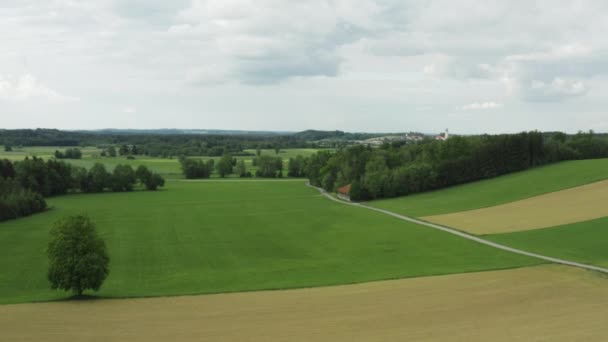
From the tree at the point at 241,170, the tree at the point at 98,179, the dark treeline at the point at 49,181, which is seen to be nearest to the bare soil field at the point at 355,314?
the dark treeline at the point at 49,181

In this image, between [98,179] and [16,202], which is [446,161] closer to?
[16,202]

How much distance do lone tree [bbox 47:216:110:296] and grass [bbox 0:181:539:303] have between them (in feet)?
5.65

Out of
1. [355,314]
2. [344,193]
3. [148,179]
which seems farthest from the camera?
[148,179]

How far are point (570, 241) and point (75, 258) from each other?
3908cm

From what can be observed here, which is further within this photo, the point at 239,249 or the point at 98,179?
the point at 98,179

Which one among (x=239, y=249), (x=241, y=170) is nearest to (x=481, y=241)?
(x=239, y=249)

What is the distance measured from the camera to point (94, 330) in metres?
24.0

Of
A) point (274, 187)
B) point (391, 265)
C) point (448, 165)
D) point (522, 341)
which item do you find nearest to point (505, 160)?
point (448, 165)

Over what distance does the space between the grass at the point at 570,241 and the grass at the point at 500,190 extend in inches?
708

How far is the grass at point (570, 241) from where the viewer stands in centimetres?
4041

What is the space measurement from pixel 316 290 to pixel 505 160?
71928 millimetres

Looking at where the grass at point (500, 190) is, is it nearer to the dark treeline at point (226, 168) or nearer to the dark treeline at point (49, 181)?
the dark treeline at point (49, 181)

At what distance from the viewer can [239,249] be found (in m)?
48.3

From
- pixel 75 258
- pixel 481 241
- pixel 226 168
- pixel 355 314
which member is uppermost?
pixel 226 168
